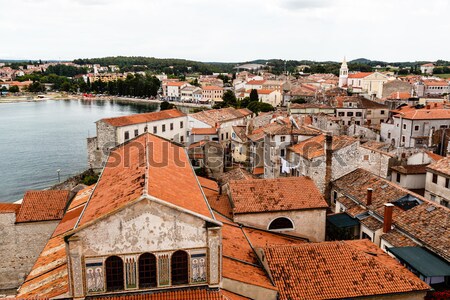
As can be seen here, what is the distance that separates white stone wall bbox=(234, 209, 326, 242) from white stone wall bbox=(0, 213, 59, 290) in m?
10.4

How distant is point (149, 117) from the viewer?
1924 inches

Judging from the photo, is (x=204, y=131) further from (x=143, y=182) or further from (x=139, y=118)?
(x=143, y=182)

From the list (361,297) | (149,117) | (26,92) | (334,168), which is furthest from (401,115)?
(26,92)

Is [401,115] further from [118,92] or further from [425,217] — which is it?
[118,92]

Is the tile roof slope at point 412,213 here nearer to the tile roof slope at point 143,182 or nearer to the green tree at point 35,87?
the tile roof slope at point 143,182

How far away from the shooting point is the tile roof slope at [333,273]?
44.9 feet

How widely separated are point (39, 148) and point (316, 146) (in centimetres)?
5167

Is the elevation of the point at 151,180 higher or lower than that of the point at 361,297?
higher

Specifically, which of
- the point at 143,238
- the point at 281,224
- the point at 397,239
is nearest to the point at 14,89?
the point at 281,224

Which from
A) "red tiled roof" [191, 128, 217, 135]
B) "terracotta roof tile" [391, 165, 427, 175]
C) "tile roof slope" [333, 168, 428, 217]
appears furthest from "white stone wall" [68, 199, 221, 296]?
"red tiled roof" [191, 128, 217, 135]

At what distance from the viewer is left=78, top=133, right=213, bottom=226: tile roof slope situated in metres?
12.2

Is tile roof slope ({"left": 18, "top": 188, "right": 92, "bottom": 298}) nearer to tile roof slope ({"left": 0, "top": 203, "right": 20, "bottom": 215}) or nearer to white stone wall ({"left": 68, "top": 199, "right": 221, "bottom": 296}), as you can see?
white stone wall ({"left": 68, "top": 199, "right": 221, "bottom": 296})

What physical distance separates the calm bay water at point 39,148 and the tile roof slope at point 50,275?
2822 cm

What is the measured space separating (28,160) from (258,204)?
156 ft
